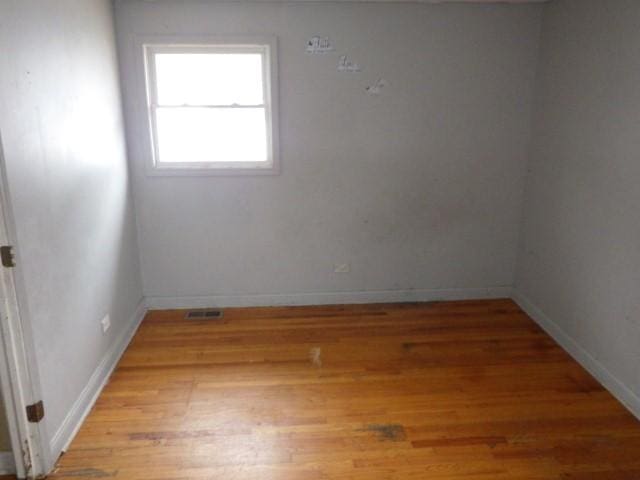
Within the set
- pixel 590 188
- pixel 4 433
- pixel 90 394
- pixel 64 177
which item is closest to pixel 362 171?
pixel 590 188

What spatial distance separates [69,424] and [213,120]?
2.29m

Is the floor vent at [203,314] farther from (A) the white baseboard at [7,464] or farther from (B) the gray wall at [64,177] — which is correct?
(A) the white baseboard at [7,464]

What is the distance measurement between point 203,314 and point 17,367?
187 cm

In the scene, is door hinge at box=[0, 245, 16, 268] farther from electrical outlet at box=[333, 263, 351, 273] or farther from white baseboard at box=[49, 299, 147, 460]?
electrical outlet at box=[333, 263, 351, 273]

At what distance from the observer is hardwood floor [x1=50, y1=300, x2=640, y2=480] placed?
2285mm

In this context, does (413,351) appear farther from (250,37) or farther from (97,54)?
(97,54)

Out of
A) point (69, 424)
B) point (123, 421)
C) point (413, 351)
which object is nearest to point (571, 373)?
point (413, 351)

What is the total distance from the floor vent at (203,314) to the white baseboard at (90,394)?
1.35 ft

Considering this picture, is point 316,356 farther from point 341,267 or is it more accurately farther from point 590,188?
point 590,188

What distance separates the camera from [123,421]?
2602 mm

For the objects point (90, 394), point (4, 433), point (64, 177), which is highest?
point (64, 177)

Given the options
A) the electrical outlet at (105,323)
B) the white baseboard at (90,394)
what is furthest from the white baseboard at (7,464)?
the electrical outlet at (105,323)

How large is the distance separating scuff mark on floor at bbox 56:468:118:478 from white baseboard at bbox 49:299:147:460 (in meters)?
0.11

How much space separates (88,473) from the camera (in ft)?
7.30
